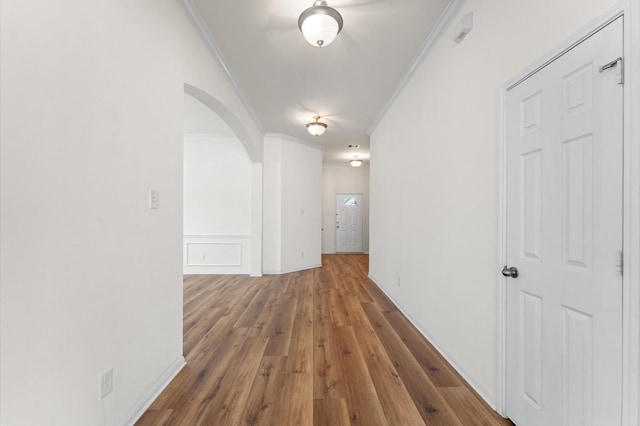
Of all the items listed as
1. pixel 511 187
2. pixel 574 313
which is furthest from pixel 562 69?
pixel 574 313

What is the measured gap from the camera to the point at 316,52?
2719 millimetres

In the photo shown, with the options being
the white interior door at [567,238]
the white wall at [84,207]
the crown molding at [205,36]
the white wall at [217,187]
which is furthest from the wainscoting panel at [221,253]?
the white interior door at [567,238]

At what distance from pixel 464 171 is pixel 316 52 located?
1.87m

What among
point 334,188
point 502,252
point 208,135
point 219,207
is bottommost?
point 502,252

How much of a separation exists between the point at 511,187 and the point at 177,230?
2.32m

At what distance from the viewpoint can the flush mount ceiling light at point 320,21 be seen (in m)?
1.98

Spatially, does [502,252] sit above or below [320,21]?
below

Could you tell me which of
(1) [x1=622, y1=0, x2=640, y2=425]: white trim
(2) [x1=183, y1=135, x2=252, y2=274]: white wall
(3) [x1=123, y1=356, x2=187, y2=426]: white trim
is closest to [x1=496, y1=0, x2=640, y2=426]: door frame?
(1) [x1=622, y1=0, x2=640, y2=425]: white trim

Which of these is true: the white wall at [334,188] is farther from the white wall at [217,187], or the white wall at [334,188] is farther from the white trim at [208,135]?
the white trim at [208,135]

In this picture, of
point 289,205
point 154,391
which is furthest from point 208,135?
point 154,391

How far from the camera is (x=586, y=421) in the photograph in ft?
3.72

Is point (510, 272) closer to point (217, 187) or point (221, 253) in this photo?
point (221, 253)

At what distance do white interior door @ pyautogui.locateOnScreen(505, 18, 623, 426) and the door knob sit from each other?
0.01 metres

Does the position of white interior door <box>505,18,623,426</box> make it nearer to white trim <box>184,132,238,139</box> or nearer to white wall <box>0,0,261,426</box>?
white wall <box>0,0,261,426</box>
